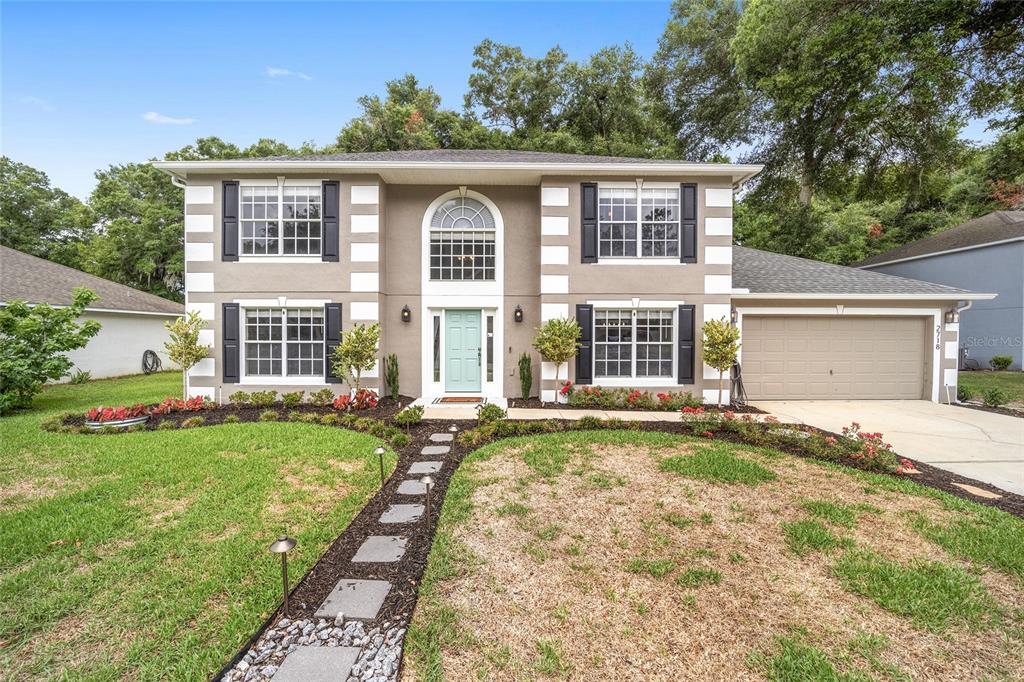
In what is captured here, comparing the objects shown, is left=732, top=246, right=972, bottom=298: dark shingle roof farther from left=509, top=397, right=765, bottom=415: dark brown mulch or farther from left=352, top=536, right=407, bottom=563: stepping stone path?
left=352, top=536, right=407, bottom=563: stepping stone path

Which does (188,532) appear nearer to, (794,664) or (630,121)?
(794,664)

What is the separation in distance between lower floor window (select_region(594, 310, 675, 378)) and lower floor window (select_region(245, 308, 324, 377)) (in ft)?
20.5

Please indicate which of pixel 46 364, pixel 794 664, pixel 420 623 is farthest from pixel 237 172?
pixel 794 664

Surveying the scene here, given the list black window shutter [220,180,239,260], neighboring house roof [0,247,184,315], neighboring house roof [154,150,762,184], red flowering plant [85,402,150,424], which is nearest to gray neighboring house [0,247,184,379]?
neighboring house roof [0,247,184,315]

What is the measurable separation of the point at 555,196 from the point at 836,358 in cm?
782

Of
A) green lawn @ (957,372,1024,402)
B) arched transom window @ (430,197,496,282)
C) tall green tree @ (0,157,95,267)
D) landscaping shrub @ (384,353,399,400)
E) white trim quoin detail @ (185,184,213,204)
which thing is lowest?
green lawn @ (957,372,1024,402)

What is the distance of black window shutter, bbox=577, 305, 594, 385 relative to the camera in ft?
29.7

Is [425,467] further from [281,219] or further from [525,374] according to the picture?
[281,219]

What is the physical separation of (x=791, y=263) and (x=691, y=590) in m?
11.6

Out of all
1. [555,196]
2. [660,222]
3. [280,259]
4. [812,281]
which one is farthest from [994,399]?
[280,259]

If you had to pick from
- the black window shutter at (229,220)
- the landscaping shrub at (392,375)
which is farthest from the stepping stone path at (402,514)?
the black window shutter at (229,220)

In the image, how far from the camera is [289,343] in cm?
910

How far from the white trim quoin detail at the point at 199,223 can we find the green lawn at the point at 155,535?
4.56 m

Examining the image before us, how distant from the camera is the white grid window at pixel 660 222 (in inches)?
358
